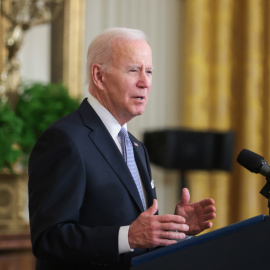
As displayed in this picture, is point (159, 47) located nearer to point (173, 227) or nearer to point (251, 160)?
point (251, 160)

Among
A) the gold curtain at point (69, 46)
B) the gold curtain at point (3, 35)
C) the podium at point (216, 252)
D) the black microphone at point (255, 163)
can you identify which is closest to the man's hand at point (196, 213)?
the black microphone at point (255, 163)

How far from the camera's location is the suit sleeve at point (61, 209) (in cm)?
159

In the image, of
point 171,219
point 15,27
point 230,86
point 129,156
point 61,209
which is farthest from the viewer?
point 230,86

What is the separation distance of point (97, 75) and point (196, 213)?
0.59 metres

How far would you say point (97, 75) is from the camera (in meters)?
1.90

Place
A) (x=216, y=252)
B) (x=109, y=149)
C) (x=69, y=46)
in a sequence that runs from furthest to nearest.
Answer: (x=69, y=46)
(x=109, y=149)
(x=216, y=252)

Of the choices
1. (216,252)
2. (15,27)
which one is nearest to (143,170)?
(216,252)

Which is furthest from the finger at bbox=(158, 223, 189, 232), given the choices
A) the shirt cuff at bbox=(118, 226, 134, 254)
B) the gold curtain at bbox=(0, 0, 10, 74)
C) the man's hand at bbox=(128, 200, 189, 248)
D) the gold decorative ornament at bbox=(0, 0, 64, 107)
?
the gold curtain at bbox=(0, 0, 10, 74)

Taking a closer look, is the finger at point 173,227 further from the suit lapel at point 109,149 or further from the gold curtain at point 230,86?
the gold curtain at point 230,86

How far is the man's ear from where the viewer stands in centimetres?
189

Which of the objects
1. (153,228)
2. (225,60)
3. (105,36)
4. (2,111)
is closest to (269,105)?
(225,60)

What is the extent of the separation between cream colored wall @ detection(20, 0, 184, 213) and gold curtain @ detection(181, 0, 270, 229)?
15cm

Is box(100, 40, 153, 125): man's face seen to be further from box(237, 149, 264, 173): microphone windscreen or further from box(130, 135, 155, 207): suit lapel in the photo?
box(237, 149, 264, 173): microphone windscreen

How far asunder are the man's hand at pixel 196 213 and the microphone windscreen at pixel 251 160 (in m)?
0.21
